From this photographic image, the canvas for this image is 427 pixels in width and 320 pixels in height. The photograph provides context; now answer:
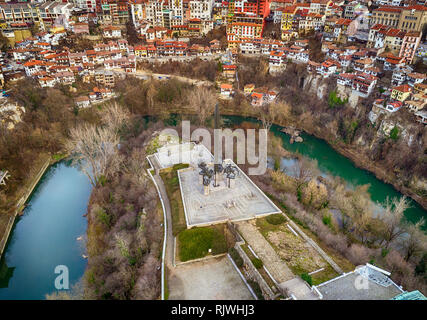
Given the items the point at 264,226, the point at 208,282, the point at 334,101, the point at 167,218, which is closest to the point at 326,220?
the point at 264,226

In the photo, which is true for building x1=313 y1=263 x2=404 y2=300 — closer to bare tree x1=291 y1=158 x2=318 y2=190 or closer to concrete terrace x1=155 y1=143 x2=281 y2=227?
concrete terrace x1=155 y1=143 x2=281 y2=227

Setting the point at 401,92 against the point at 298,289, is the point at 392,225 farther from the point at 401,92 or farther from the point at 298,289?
the point at 401,92

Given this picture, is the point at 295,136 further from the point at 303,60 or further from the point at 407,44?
the point at 407,44

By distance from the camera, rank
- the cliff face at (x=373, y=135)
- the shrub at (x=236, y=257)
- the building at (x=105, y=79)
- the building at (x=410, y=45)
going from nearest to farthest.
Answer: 1. the shrub at (x=236, y=257)
2. the cliff face at (x=373, y=135)
3. the building at (x=410, y=45)
4. the building at (x=105, y=79)

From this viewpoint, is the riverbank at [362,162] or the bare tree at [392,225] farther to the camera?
the riverbank at [362,162]

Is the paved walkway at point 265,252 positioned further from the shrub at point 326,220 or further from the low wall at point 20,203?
the low wall at point 20,203

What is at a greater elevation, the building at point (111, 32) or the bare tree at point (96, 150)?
the building at point (111, 32)

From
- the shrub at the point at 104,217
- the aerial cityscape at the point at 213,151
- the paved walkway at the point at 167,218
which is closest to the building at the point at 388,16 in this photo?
the aerial cityscape at the point at 213,151
